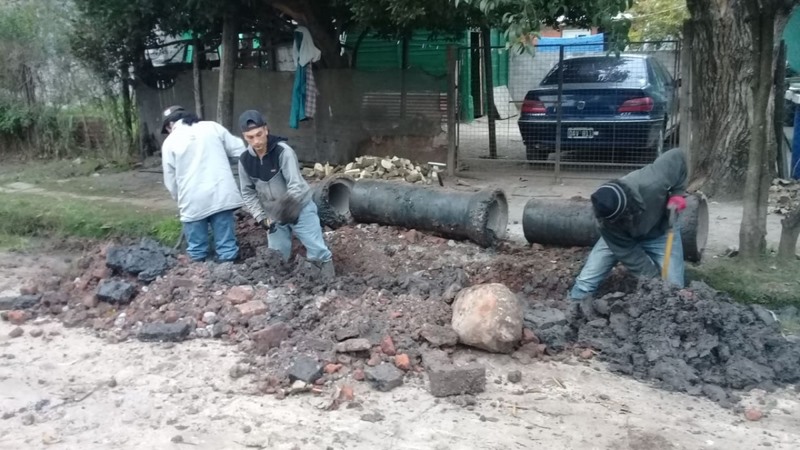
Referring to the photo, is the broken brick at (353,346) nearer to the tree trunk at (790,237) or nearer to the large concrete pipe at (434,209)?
the large concrete pipe at (434,209)

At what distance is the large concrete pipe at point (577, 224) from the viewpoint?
6445mm

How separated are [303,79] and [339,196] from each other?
391 centimetres

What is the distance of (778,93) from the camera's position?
9602 mm

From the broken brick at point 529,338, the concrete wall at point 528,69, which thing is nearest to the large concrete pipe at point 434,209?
the broken brick at point 529,338

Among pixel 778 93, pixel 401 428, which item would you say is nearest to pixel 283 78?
pixel 778 93

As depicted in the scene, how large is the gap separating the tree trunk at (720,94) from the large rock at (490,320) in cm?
509

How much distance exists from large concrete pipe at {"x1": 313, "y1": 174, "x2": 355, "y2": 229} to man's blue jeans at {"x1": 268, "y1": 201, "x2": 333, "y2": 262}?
1132 mm

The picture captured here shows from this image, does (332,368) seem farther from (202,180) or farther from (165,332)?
(202,180)

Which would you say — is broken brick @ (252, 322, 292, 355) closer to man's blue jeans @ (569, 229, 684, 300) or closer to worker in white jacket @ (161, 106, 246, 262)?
worker in white jacket @ (161, 106, 246, 262)

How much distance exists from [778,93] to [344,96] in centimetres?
603

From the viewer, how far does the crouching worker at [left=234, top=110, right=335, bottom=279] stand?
6.64 metres

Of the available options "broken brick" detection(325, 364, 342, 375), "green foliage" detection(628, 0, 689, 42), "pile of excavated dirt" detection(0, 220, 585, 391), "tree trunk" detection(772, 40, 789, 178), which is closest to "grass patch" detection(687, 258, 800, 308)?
"pile of excavated dirt" detection(0, 220, 585, 391)


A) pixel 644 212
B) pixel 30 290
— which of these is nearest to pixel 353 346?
pixel 644 212

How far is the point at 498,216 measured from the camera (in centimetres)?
784
